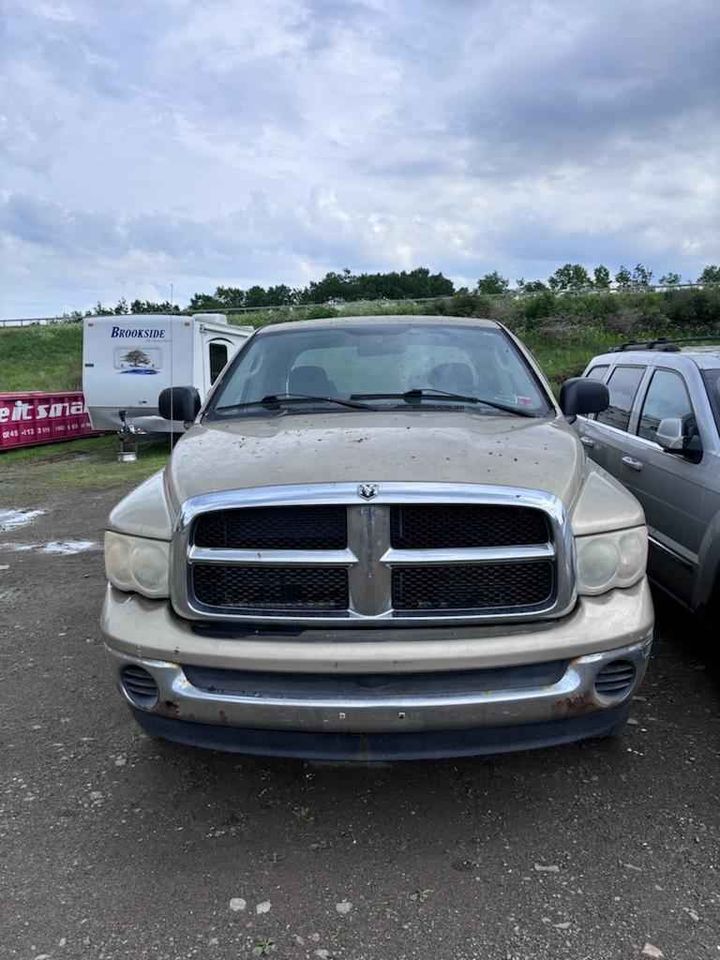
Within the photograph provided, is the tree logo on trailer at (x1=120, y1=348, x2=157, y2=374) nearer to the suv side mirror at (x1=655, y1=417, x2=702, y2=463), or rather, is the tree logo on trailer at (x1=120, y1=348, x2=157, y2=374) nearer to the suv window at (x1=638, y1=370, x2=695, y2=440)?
the suv window at (x1=638, y1=370, x2=695, y2=440)

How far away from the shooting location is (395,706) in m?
2.51

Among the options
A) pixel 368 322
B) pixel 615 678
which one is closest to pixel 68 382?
pixel 368 322

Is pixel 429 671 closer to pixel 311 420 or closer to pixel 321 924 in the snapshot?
pixel 321 924

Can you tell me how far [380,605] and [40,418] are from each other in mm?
16103

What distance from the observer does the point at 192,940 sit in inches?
93.9

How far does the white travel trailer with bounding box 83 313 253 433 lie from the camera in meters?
14.4

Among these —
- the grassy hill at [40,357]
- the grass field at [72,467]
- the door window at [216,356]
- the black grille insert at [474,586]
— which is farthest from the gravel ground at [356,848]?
the grassy hill at [40,357]

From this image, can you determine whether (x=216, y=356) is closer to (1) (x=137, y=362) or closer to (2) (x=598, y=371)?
(1) (x=137, y=362)

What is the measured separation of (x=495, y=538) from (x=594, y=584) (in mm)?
401

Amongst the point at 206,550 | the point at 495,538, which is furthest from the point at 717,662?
the point at 206,550

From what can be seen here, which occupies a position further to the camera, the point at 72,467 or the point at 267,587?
the point at 72,467

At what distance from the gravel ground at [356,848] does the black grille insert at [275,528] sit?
1136mm

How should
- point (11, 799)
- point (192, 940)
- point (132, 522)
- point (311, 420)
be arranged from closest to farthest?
point (192, 940)
point (132, 522)
point (11, 799)
point (311, 420)

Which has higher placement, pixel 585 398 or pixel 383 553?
pixel 585 398
